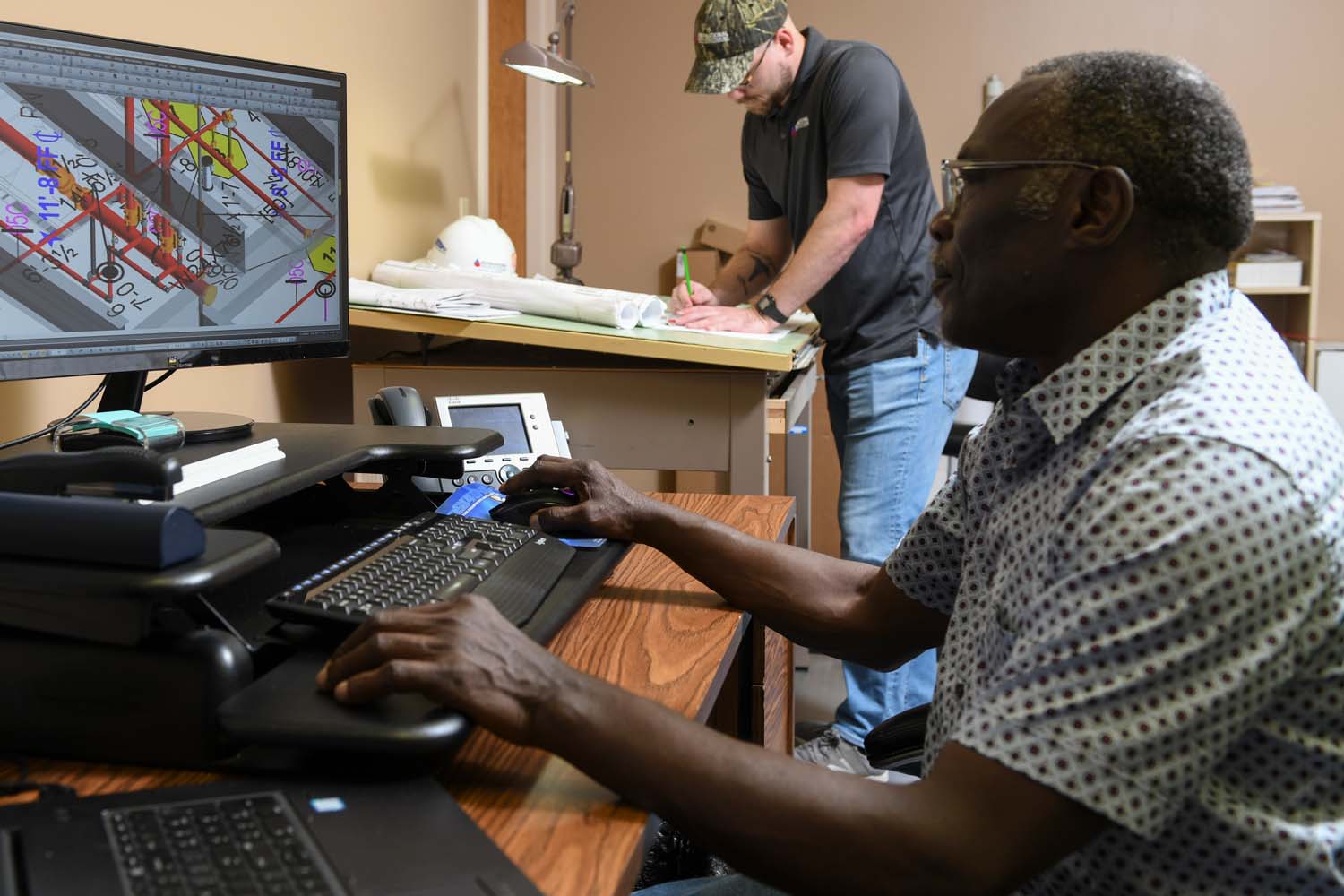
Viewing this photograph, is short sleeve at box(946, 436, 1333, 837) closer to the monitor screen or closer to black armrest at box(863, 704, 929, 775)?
black armrest at box(863, 704, 929, 775)

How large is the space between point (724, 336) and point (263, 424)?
1044 millimetres

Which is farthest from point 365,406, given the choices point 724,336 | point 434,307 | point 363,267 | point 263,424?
point 263,424

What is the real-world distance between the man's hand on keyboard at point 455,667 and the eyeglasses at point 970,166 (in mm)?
480

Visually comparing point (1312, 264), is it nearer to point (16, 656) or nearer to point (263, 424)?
point (263, 424)

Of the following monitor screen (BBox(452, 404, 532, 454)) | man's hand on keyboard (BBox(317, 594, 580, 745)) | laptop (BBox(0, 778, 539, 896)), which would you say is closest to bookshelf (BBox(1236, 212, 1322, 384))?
monitor screen (BBox(452, 404, 532, 454))

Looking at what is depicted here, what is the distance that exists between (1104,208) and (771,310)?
1.53 m

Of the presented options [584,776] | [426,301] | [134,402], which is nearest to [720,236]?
[426,301]

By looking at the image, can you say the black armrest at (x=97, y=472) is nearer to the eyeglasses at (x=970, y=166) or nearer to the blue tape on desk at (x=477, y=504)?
the blue tape on desk at (x=477, y=504)

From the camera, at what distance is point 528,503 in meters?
1.25

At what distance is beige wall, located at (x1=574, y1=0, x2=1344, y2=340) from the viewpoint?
411cm

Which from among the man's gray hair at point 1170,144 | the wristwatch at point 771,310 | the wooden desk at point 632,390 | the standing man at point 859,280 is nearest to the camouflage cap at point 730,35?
the standing man at point 859,280

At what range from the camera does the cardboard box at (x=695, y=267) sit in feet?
13.8

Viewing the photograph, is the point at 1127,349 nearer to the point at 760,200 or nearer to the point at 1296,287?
the point at 760,200

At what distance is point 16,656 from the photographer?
27.7 inches
